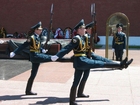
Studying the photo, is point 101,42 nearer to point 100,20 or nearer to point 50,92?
point 100,20

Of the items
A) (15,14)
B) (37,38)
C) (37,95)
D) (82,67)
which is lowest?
(37,95)

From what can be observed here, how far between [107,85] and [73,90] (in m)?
2.20

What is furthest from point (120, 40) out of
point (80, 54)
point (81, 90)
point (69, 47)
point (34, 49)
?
point (69, 47)

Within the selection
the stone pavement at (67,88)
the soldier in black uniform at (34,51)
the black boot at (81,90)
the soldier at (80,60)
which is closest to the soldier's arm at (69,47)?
the soldier at (80,60)

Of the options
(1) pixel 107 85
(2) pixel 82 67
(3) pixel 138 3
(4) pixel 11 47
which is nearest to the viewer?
(2) pixel 82 67

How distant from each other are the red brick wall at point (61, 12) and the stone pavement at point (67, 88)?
1401 centimetres

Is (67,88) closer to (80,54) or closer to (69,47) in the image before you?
(80,54)

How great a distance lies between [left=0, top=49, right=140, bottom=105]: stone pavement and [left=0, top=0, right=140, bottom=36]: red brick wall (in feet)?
46.0

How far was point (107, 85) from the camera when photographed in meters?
7.38

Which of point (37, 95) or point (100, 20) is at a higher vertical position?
point (100, 20)

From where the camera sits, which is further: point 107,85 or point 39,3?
point 39,3

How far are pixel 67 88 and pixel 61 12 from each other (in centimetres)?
1774

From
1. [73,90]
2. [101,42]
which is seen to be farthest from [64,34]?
[73,90]

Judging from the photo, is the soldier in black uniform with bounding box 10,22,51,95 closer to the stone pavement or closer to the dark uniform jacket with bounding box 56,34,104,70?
the stone pavement
